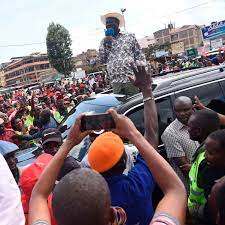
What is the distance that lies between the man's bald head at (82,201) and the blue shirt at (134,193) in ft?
2.06

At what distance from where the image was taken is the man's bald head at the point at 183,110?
3.93 meters

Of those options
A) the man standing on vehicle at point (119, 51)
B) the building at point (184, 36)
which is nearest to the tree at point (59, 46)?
the man standing on vehicle at point (119, 51)

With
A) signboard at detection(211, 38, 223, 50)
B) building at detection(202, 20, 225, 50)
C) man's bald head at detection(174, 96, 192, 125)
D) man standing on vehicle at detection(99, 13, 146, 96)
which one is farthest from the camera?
signboard at detection(211, 38, 223, 50)

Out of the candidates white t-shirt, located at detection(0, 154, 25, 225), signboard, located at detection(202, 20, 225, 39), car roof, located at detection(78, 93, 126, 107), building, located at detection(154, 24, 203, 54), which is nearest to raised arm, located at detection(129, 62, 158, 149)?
white t-shirt, located at detection(0, 154, 25, 225)

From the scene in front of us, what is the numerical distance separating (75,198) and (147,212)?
2.82 feet

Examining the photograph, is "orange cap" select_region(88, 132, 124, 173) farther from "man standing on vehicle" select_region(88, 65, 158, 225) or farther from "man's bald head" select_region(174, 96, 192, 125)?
"man's bald head" select_region(174, 96, 192, 125)

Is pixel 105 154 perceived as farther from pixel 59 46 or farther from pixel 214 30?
pixel 59 46

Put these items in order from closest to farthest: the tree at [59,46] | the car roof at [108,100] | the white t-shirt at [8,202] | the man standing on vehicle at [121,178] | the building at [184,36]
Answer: the white t-shirt at [8,202] < the man standing on vehicle at [121,178] < the car roof at [108,100] < the tree at [59,46] < the building at [184,36]

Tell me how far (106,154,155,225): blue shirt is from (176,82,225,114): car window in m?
2.52

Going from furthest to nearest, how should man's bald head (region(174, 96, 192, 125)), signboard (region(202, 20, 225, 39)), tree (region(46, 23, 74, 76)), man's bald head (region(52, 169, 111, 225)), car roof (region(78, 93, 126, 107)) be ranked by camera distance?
tree (region(46, 23, 74, 76)), signboard (region(202, 20, 225, 39)), car roof (region(78, 93, 126, 107)), man's bald head (region(174, 96, 192, 125)), man's bald head (region(52, 169, 111, 225))

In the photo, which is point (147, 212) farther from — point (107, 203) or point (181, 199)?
point (107, 203)

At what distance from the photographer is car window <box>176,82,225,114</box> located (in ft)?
15.0

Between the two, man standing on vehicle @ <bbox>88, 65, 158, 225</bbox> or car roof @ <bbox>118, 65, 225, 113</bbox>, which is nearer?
man standing on vehicle @ <bbox>88, 65, 158, 225</bbox>

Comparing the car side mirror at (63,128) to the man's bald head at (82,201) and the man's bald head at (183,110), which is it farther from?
the man's bald head at (82,201)
